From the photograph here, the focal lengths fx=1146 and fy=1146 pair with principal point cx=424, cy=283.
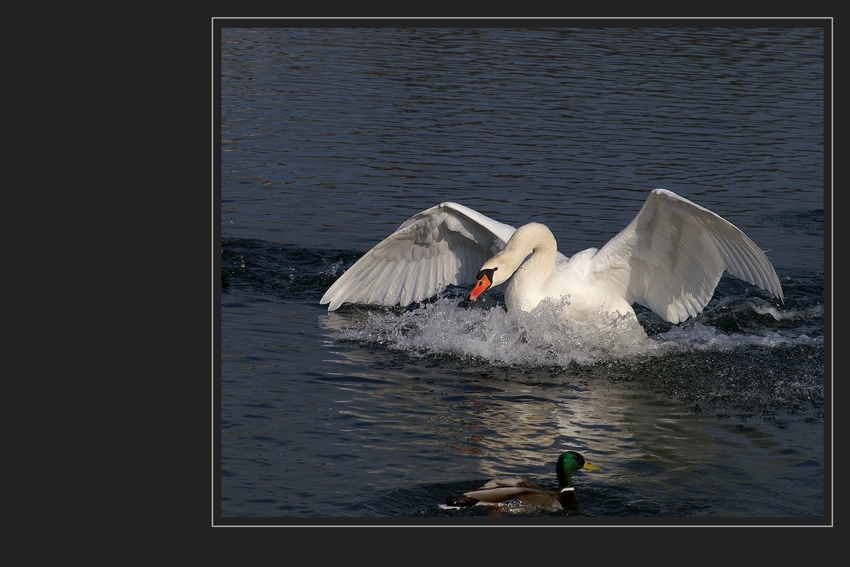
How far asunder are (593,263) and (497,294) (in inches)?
69.8

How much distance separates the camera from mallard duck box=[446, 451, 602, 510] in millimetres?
5711

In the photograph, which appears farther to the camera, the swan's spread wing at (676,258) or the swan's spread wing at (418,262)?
the swan's spread wing at (418,262)

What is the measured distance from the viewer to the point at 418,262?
9.66m

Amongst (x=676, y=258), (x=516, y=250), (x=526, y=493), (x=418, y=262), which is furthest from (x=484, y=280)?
(x=526, y=493)

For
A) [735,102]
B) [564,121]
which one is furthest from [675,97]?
[564,121]

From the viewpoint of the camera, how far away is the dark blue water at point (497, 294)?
20.8 feet

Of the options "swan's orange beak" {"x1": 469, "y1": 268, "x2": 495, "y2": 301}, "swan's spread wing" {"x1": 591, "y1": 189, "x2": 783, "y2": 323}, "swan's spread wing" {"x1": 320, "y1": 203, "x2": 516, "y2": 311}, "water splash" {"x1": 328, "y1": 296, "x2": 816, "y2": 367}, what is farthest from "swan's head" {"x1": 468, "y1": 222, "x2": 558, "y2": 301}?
"swan's spread wing" {"x1": 320, "y1": 203, "x2": 516, "y2": 311}

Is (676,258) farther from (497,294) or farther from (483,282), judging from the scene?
(497,294)

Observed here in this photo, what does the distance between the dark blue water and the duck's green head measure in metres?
0.16

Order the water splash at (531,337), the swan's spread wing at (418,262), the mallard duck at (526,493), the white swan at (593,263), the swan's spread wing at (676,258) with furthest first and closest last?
the swan's spread wing at (418,262)
the water splash at (531,337)
the white swan at (593,263)
the swan's spread wing at (676,258)
the mallard duck at (526,493)

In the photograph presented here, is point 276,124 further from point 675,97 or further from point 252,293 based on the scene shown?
point 675,97

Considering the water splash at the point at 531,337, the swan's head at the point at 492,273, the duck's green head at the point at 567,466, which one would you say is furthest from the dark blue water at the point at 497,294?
the swan's head at the point at 492,273

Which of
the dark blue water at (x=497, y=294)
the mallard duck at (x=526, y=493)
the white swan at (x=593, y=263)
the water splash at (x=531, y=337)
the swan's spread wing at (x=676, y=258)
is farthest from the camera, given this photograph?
the water splash at (x=531, y=337)

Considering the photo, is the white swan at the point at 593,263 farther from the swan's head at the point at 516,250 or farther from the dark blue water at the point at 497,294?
the dark blue water at the point at 497,294
